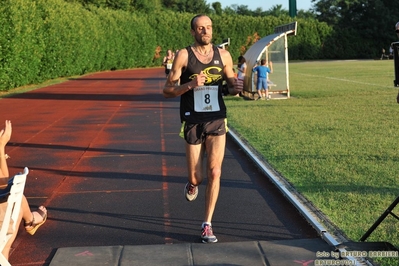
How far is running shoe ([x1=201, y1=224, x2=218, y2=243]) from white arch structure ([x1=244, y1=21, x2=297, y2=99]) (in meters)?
17.3

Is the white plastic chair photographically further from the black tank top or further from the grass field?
the grass field

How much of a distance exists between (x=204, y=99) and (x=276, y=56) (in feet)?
63.6

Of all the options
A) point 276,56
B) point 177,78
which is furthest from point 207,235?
point 276,56

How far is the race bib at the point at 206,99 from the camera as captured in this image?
6.30 meters

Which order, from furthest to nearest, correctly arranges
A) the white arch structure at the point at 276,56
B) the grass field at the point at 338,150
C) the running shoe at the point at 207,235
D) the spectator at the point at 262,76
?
the white arch structure at the point at 276,56 < the spectator at the point at 262,76 < the grass field at the point at 338,150 < the running shoe at the point at 207,235

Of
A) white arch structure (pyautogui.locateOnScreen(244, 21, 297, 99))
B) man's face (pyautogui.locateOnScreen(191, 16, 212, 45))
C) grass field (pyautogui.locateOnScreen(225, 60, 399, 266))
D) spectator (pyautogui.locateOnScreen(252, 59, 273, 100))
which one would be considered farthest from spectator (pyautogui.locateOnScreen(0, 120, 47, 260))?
white arch structure (pyautogui.locateOnScreen(244, 21, 297, 99))

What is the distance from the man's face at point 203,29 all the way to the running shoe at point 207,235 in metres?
1.83

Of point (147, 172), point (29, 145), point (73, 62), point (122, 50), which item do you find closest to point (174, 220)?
point (147, 172)

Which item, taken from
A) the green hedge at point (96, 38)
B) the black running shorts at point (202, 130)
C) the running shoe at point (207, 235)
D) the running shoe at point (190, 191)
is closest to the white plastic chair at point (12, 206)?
the running shoe at point (207, 235)

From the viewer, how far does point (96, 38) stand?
160ft

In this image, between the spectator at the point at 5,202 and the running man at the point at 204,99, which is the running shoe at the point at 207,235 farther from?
the spectator at the point at 5,202

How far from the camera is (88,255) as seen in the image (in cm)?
581

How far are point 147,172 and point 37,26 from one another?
26.0 m

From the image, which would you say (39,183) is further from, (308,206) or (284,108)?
(284,108)
